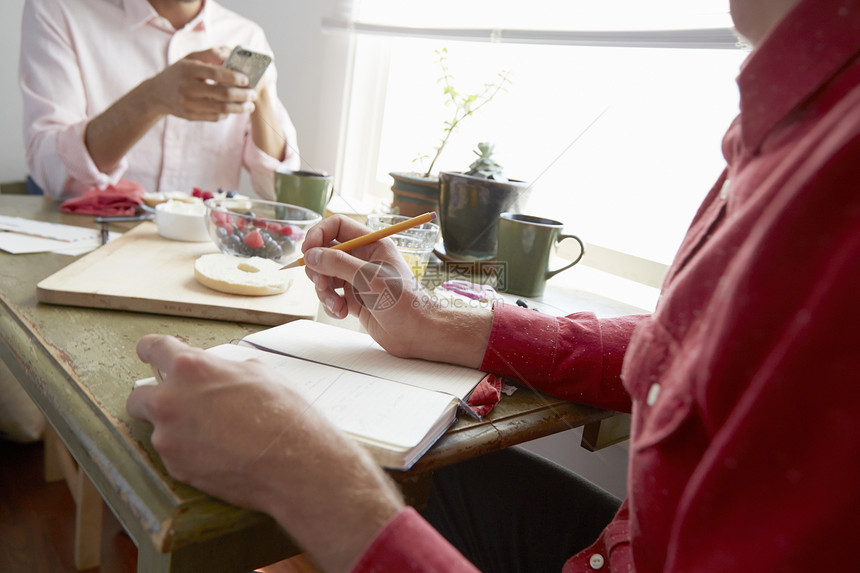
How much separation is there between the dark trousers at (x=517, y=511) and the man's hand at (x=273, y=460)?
35 centimetres

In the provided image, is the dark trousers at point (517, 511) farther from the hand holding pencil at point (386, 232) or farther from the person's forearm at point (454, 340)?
the hand holding pencil at point (386, 232)

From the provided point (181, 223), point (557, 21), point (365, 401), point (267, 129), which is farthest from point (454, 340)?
point (267, 129)

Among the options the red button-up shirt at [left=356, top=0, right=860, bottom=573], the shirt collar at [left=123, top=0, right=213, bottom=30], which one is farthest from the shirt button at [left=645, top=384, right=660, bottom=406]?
the shirt collar at [left=123, top=0, right=213, bottom=30]

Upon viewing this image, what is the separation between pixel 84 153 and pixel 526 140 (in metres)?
1.04

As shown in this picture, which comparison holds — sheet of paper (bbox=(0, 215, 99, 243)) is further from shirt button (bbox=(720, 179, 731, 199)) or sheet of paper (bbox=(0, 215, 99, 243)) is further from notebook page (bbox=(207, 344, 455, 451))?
shirt button (bbox=(720, 179, 731, 199))

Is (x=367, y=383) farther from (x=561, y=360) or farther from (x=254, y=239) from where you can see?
(x=254, y=239)

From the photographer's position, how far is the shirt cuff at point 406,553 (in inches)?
13.6

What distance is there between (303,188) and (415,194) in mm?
224

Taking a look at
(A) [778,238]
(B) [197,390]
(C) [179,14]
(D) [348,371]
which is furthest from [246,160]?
(A) [778,238]

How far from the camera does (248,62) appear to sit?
4.04 ft

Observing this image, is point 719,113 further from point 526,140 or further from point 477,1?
point 477,1

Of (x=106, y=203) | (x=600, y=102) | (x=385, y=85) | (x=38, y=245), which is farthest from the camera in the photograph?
(x=385, y=85)

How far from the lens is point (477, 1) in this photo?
1.70m

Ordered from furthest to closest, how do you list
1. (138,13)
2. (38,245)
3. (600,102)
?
(138,13)
(600,102)
(38,245)
